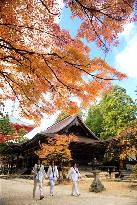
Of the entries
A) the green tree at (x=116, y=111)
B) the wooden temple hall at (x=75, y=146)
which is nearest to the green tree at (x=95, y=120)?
the green tree at (x=116, y=111)

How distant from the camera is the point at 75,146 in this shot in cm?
3072

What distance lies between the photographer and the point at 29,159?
34500mm

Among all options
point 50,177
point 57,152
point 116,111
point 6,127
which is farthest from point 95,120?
point 50,177

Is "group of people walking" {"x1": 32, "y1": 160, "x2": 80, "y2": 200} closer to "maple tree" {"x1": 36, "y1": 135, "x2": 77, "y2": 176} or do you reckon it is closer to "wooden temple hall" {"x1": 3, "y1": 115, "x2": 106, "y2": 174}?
"maple tree" {"x1": 36, "y1": 135, "x2": 77, "y2": 176}

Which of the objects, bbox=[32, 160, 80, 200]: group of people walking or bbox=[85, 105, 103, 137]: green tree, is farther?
bbox=[85, 105, 103, 137]: green tree

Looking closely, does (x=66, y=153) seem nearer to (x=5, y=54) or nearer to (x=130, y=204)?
(x=130, y=204)

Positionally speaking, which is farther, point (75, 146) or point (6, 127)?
point (6, 127)

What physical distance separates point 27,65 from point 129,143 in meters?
11.3

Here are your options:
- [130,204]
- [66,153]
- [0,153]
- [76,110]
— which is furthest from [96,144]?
[76,110]

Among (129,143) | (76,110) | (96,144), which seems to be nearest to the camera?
(76,110)

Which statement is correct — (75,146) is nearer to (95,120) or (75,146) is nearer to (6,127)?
(6,127)

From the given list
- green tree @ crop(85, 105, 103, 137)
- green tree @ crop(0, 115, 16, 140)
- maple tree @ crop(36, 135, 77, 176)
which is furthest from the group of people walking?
green tree @ crop(85, 105, 103, 137)

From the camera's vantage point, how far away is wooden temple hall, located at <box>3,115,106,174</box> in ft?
100

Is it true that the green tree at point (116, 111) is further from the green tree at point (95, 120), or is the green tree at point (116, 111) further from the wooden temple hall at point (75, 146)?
the wooden temple hall at point (75, 146)
